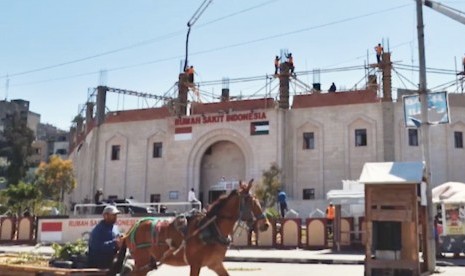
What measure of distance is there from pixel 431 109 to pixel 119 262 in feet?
34.8

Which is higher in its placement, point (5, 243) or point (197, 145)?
point (197, 145)

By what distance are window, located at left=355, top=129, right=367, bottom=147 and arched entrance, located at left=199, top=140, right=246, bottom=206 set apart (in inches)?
370

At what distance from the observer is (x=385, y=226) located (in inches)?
495

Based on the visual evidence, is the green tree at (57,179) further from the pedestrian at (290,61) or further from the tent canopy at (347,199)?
the tent canopy at (347,199)

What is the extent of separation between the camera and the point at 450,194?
65.2 feet

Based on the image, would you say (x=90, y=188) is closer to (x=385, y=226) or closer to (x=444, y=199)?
(x=444, y=199)

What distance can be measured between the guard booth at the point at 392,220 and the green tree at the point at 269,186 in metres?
24.6

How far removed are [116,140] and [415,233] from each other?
39.0 m

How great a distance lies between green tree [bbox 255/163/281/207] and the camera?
124 feet

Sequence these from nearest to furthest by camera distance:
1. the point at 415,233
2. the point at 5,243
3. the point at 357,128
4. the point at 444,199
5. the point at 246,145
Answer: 1. the point at 415,233
2. the point at 444,199
3. the point at 5,243
4. the point at 357,128
5. the point at 246,145

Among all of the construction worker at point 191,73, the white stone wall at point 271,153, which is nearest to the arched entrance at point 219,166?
the white stone wall at point 271,153

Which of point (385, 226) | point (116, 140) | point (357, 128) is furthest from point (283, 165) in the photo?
point (385, 226)

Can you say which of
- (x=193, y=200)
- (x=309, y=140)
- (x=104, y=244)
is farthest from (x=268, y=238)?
(x=309, y=140)

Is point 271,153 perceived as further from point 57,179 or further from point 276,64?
point 57,179
